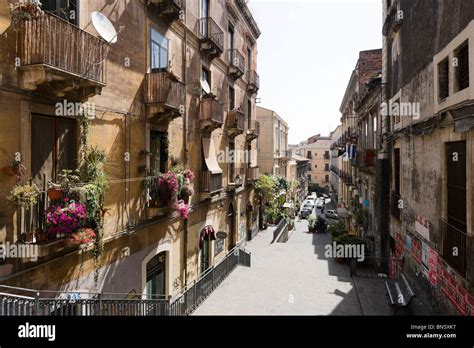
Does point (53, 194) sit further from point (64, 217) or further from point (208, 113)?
point (208, 113)

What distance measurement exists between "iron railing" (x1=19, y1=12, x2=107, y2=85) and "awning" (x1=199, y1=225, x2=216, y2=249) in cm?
962

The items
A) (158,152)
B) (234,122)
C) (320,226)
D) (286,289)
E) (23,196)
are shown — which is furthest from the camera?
(320,226)

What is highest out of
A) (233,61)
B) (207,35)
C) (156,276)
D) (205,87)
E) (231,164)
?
(233,61)

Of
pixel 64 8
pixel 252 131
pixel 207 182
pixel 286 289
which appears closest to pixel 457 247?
pixel 286 289

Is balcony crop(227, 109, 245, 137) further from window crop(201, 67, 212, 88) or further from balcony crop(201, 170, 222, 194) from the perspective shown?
balcony crop(201, 170, 222, 194)

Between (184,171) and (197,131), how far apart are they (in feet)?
10.2

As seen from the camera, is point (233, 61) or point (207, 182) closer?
point (207, 182)

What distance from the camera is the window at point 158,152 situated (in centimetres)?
1070

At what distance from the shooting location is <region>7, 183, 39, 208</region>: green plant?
18.2 feet

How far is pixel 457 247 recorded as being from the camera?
23.5 ft

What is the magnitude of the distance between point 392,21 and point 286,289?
45.1ft

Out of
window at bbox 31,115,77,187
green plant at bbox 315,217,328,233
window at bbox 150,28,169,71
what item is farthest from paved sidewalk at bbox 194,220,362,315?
window at bbox 150,28,169,71
